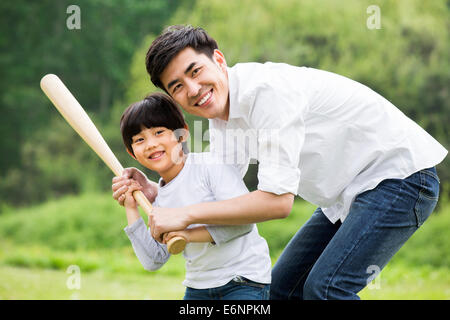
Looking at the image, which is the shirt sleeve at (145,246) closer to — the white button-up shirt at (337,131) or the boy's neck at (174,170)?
the boy's neck at (174,170)

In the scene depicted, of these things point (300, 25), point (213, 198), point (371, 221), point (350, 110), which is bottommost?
point (371, 221)

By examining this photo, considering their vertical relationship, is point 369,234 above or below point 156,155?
below

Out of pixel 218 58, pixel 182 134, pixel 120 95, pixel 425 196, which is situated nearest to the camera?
pixel 425 196

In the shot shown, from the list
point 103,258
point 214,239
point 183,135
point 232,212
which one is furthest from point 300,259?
point 103,258

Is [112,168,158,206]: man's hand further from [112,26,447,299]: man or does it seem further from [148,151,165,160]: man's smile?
[148,151,165,160]: man's smile

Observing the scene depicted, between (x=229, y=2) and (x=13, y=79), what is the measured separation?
4.55 m

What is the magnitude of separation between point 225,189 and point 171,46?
59 centimetres

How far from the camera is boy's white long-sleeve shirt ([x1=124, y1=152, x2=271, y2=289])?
6.79 feet

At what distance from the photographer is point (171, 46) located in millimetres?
2027

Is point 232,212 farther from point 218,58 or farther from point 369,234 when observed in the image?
point 218,58

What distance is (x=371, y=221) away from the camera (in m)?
1.97

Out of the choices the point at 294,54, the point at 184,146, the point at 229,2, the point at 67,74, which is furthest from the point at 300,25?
the point at 184,146

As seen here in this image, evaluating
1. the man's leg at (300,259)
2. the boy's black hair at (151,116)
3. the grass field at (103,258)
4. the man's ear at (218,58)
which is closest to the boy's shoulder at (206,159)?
the boy's black hair at (151,116)
